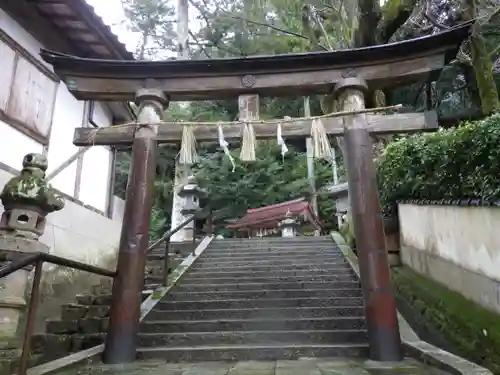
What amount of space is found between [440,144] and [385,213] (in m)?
2.39

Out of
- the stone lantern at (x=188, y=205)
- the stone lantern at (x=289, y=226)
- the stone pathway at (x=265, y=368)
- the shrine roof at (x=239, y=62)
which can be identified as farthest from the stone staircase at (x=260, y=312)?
the stone lantern at (x=289, y=226)

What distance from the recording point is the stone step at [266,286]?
7645 millimetres

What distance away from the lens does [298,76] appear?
5.91 metres

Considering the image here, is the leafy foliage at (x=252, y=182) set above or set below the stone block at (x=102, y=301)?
above

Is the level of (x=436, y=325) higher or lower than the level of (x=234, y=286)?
lower

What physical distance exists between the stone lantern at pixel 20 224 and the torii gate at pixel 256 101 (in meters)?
0.84

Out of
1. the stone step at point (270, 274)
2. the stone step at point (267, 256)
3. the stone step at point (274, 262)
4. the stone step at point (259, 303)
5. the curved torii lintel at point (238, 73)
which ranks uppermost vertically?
the curved torii lintel at point (238, 73)

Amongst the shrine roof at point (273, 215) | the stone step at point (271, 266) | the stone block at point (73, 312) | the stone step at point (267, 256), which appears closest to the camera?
the stone block at point (73, 312)

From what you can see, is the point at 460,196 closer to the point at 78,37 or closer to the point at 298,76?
the point at 298,76

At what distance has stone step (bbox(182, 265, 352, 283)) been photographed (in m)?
8.37

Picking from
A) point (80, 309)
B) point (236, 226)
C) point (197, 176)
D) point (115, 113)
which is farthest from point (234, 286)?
point (197, 176)

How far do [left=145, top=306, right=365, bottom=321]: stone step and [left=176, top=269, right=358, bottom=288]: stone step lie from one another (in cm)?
135

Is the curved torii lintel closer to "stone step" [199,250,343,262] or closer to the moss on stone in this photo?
the moss on stone

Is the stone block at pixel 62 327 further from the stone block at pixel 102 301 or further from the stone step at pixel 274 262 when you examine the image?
the stone step at pixel 274 262
